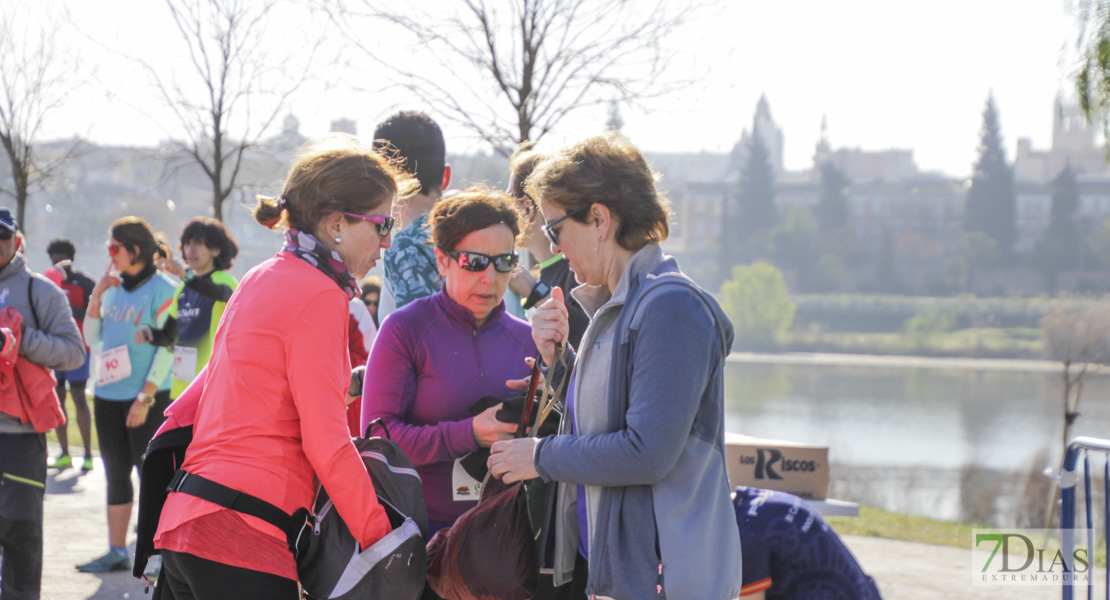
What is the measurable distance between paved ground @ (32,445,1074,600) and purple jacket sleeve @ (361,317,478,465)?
2.99m

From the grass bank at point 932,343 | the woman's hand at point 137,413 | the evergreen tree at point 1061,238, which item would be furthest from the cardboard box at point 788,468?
the evergreen tree at point 1061,238

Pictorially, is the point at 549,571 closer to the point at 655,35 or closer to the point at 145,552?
the point at 145,552

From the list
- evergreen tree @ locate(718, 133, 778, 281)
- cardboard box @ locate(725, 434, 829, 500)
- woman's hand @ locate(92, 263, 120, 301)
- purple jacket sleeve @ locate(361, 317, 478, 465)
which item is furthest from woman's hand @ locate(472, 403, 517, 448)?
evergreen tree @ locate(718, 133, 778, 281)

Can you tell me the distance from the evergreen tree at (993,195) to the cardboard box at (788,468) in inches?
3778

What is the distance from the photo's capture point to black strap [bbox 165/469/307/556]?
6.20 ft

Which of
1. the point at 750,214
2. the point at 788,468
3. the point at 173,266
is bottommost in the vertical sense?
the point at 788,468

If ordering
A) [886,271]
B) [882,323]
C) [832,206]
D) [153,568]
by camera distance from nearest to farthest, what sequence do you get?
1. [153,568]
2. [882,323]
3. [886,271]
4. [832,206]

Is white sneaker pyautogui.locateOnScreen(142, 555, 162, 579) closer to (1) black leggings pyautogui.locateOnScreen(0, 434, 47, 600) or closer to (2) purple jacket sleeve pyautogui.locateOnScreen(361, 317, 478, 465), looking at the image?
(1) black leggings pyautogui.locateOnScreen(0, 434, 47, 600)

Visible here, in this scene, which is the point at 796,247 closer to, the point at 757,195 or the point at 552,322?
the point at 757,195

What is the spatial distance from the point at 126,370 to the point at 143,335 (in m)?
0.21

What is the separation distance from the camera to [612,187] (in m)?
2.10

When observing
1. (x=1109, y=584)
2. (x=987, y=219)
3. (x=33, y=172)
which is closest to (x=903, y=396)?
(x=987, y=219)

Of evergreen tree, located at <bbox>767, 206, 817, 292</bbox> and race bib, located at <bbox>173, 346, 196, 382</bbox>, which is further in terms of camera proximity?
evergreen tree, located at <bbox>767, 206, 817, 292</bbox>

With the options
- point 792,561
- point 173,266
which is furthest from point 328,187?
point 173,266
